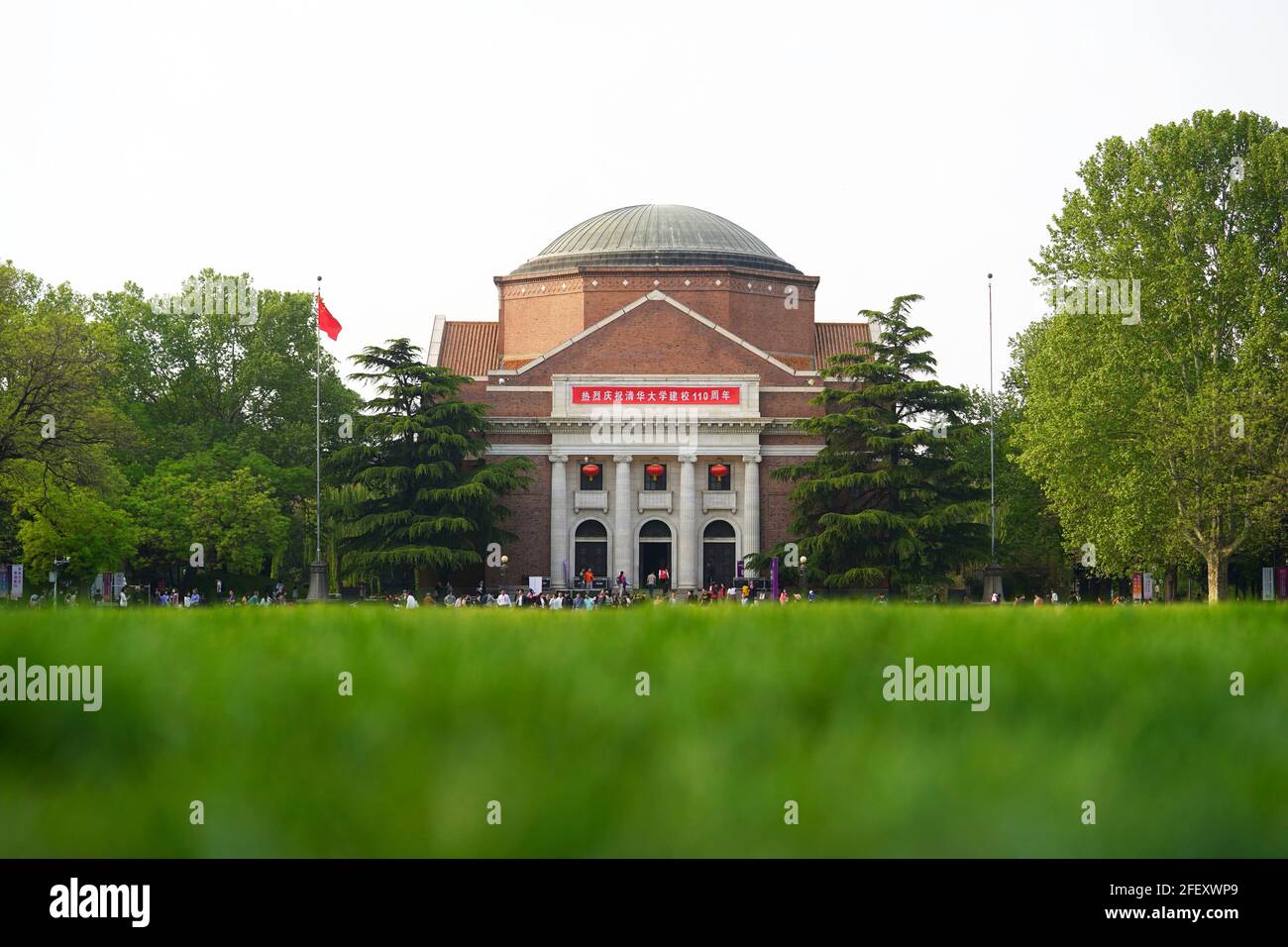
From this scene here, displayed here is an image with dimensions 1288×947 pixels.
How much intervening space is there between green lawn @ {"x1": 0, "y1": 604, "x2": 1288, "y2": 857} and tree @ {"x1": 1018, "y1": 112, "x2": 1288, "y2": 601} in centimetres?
4103

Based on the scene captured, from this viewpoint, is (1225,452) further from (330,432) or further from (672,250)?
(330,432)

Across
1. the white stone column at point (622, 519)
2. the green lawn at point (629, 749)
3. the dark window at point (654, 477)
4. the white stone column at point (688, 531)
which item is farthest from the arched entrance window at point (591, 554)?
the green lawn at point (629, 749)

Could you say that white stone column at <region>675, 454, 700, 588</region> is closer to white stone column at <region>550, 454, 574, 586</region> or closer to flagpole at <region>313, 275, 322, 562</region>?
white stone column at <region>550, 454, 574, 586</region>

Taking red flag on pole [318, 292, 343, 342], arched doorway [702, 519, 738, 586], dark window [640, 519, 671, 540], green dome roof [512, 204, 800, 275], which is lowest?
arched doorway [702, 519, 738, 586]

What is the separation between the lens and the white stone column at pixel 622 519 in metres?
72.9

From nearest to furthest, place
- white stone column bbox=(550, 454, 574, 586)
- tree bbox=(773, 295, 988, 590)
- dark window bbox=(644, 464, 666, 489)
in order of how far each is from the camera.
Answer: tree bbox=(773, 295, 988, 590) → white stone column bbox=(550, 454, 574, 586) → dark window bbox=(644, 464, 666, 489)

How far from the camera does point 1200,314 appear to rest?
47.7 metres

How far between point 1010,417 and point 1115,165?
106 ft

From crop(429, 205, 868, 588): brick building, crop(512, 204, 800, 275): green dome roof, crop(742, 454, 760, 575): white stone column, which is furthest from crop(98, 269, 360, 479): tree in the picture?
crop(742, 454, 760, 575): white stone column

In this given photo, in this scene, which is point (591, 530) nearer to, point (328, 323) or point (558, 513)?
point (558, 513)

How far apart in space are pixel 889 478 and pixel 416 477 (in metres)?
20.9

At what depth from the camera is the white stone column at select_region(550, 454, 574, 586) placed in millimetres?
72625

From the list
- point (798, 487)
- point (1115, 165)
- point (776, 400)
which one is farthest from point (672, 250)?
point (1115, 165)

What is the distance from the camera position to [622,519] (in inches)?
2874
